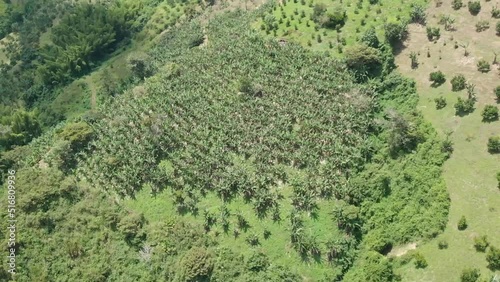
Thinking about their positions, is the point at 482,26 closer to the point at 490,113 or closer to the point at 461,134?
the point at 490,113

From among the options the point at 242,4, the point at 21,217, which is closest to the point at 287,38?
the point at 242,4

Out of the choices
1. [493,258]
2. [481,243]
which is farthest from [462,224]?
[493,258]

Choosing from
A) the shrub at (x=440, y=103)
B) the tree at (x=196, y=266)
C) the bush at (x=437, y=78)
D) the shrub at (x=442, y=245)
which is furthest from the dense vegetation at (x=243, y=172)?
the shrub at (x=440, y=103)

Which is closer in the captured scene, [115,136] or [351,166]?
[351,166]

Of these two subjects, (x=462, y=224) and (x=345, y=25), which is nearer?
(x=462, y=224)

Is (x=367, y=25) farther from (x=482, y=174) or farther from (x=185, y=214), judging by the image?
(x=185, y=214)

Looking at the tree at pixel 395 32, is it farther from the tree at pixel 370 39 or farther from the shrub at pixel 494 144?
the shrub at pixel 494 144

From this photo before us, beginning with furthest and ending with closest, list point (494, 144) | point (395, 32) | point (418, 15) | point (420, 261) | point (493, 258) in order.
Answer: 1. point (418, 15)
2. point (395, 32)
3. point (494, 144)
4. point (420, 261)
5. point (493, 258)

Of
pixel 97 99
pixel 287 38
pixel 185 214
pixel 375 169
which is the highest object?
pixel 287 38
